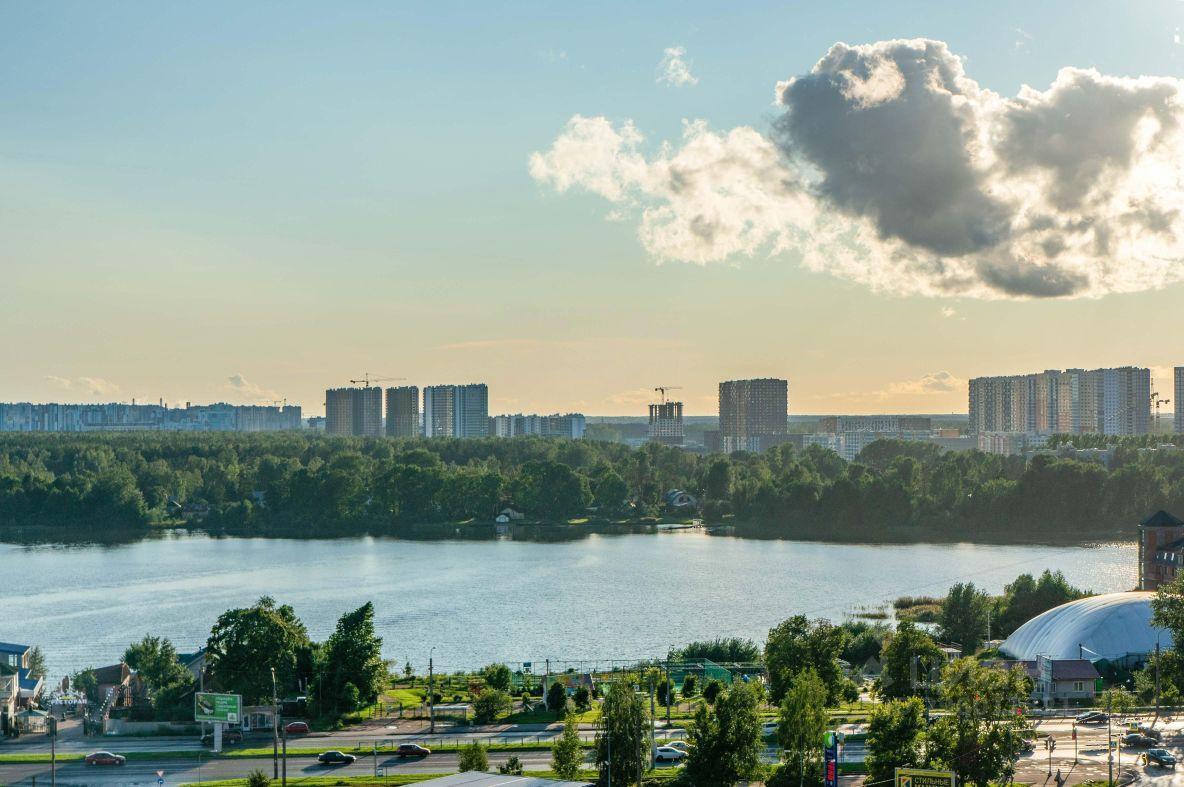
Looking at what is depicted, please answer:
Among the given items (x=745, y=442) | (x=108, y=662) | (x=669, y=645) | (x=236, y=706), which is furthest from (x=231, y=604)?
(x=745, y=442)

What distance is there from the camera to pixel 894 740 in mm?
18844

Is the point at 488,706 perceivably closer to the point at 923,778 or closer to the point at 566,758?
the point at 566,758

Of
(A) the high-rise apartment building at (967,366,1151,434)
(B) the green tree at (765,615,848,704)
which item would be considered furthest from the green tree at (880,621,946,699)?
(A) the high-rise apartment building at (967,366,1151,434)

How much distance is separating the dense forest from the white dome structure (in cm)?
3295

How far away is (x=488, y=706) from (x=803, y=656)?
628 cm

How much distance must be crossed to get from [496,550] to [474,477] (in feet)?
55.3

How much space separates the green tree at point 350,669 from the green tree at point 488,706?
2.33 meters

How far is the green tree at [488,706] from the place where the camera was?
24656 mm

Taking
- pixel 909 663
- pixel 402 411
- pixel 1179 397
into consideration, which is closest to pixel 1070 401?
pixel 1179 397

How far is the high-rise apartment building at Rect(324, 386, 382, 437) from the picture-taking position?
171000mm

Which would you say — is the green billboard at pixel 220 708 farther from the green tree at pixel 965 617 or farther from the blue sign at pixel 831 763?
the green tree at pixel 965 617

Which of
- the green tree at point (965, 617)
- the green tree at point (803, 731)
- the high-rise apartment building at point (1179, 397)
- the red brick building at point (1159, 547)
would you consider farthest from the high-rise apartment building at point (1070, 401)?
the green tree at point (803, 731)

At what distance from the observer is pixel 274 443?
102438 mm

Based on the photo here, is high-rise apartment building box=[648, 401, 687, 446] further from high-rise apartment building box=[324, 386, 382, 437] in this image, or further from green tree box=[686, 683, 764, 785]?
green tree box=[686, 683, 764, 785]
